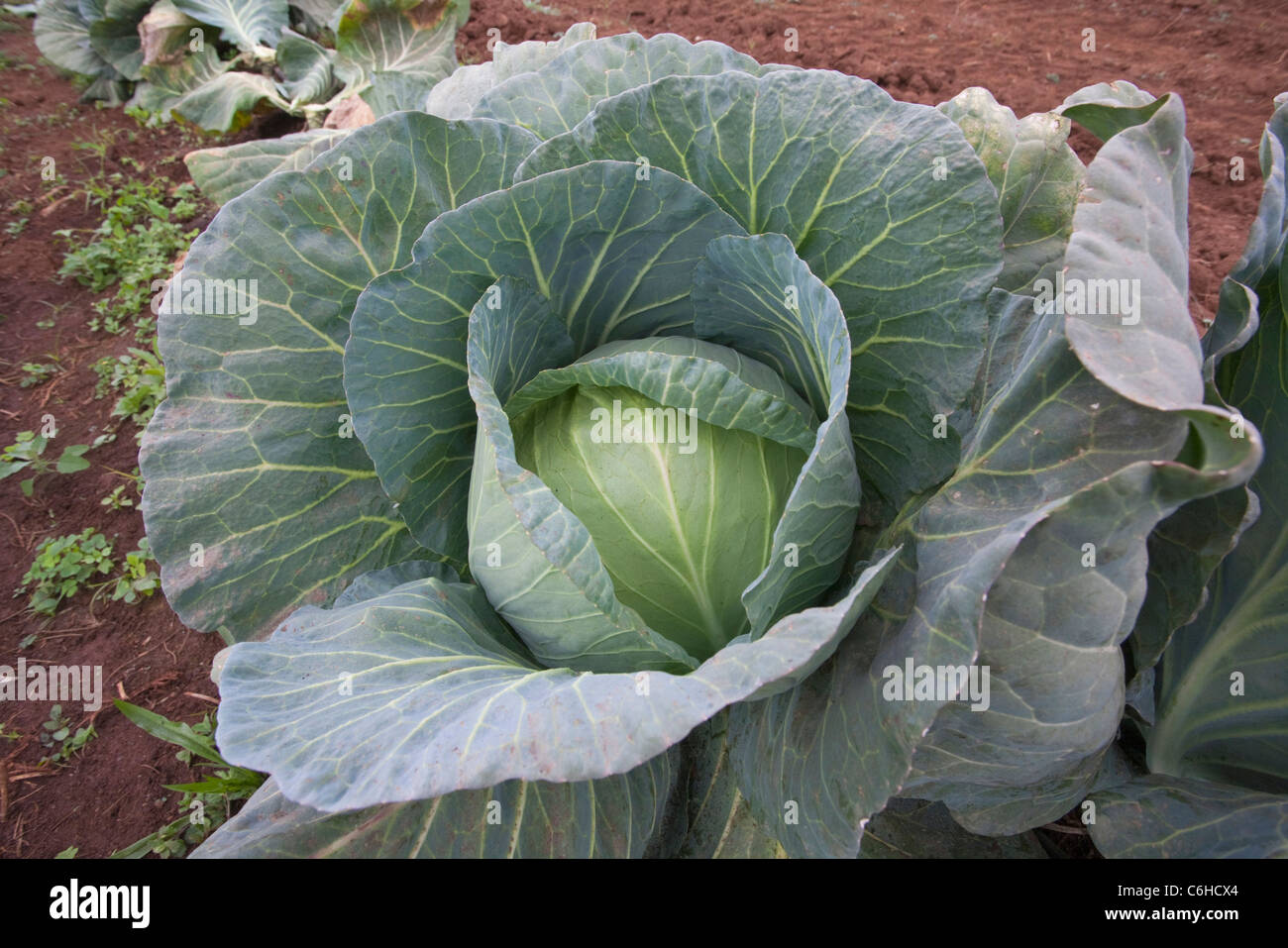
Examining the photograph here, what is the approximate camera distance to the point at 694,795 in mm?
1927

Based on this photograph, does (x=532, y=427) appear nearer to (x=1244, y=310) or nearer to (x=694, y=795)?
(x=694, y=795)

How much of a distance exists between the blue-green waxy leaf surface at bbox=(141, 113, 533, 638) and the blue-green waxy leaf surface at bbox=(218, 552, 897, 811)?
1.20 feet

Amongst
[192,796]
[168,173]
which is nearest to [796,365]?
[192,796]

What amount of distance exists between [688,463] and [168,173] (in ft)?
18.1

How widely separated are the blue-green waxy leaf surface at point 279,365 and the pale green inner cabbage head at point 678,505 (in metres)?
0.66

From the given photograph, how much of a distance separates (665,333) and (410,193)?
2.29 feet

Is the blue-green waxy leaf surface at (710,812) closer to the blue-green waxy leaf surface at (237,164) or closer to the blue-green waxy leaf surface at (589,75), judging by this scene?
the blue-green waxy leaf surface at (589,75)

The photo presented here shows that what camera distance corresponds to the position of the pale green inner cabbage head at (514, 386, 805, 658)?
168 centimetres

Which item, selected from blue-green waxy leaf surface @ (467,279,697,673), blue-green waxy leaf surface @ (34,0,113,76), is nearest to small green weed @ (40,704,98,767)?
blue-green waxy leaf surface @ (467,279,697,673)

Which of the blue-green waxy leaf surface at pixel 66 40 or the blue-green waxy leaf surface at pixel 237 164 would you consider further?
the blue-green waxy leaf surface at pixel 66 40

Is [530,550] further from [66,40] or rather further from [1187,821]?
[66,40]

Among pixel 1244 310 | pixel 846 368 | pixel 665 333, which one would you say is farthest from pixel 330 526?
pixel 1244 310

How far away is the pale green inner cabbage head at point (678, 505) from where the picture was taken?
1.68 meters

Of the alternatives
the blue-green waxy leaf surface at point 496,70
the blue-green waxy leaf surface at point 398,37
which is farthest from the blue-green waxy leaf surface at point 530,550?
the blue-green waxy leaf surface at point 398,37
